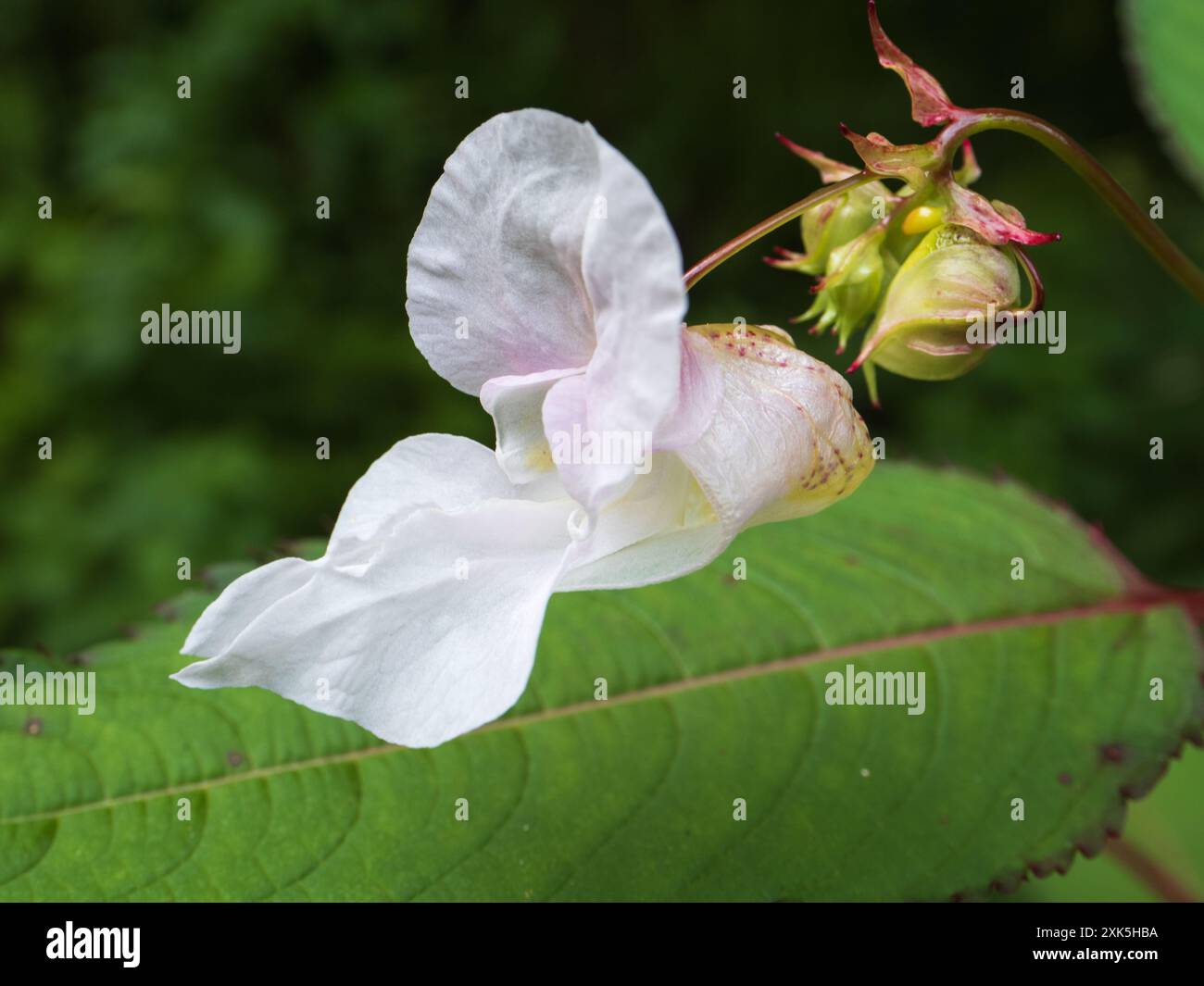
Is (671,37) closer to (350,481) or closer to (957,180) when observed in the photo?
(350,481)

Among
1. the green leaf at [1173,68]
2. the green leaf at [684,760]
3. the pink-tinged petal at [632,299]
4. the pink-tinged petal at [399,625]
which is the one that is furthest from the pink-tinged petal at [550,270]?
the green leaf at [1173,68]

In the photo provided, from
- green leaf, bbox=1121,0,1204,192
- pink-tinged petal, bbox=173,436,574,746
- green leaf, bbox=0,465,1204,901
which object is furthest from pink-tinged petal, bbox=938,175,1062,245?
green leaf, bbox=1121,0,1204,192

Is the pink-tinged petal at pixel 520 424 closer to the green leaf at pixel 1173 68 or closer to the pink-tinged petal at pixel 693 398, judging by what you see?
the pink-tinged petal at pixel 693 398

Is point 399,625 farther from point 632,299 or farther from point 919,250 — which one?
point 919,250

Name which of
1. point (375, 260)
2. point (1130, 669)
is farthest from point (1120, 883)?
point (375, 260)

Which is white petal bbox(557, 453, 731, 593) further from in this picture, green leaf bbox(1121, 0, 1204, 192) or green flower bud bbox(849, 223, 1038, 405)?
green leaf bbox(1121, 0, 1204, 192)
